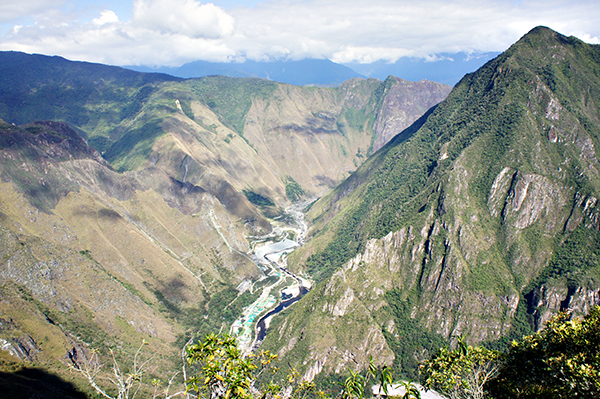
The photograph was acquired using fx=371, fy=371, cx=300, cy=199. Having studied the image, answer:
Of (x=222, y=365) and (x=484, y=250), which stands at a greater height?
(x=222, y=365)

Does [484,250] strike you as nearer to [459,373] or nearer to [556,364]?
[556,364]

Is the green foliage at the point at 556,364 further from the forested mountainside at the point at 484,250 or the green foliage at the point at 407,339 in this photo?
the green foliage at the point at 407,339

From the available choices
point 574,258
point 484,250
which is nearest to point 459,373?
point 484,250

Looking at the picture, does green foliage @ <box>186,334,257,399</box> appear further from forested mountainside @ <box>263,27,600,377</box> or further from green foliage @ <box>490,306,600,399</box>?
forested mountainside @ <box>263,27,600,377</box>

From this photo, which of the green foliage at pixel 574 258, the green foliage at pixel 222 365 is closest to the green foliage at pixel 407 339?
the green foliage at pixel 574 258

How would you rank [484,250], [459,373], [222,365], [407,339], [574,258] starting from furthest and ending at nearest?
[484,250] → [574,258] → [407,339] → [459,373] → [222,365]

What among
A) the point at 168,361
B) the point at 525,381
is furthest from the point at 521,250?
the point at 168,361
